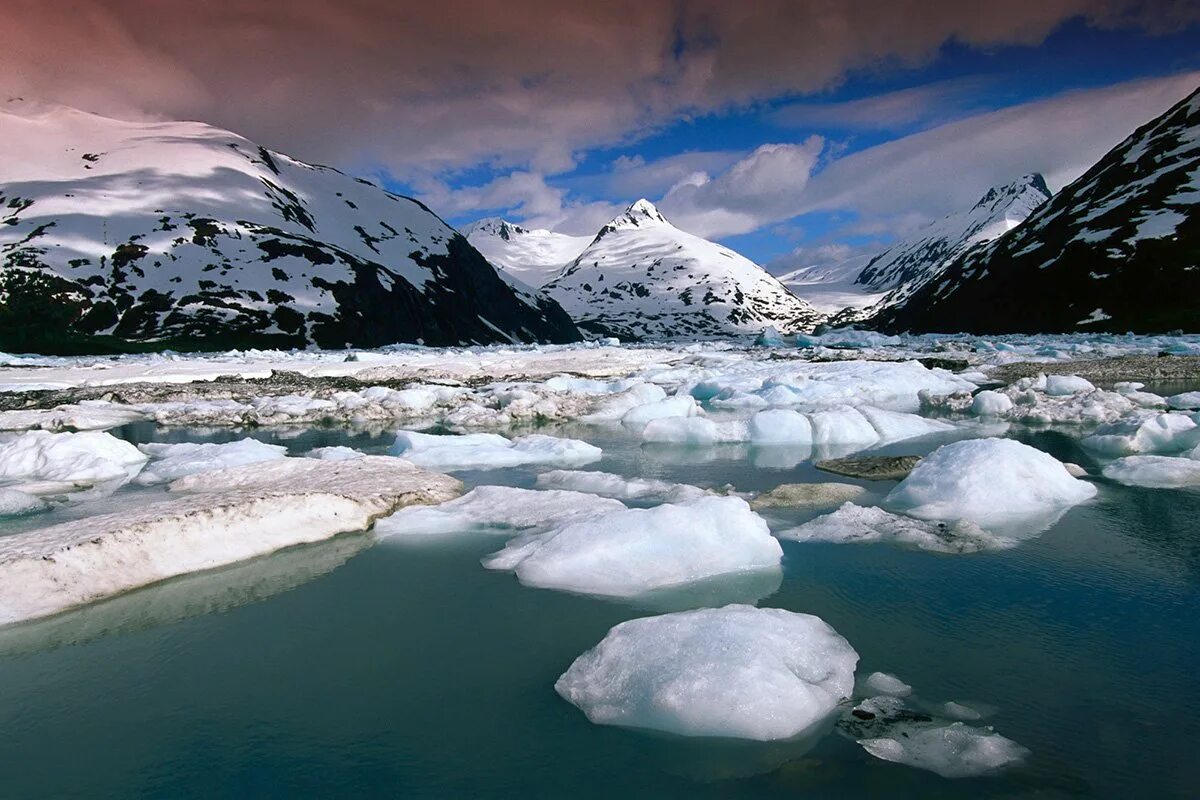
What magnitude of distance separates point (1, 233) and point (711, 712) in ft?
321

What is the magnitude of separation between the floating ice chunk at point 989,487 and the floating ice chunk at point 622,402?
13.4 metres

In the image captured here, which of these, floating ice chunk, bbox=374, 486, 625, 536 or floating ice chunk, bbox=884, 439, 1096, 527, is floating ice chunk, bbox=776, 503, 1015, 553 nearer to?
floating ice chunk, bbox=884, 439, 1096, 527

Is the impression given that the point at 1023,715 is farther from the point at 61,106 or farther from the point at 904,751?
the point at 61,106

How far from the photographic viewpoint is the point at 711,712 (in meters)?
5.43

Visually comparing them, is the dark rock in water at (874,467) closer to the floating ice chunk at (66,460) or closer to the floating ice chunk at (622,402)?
the floating ice chunk at (622,402)

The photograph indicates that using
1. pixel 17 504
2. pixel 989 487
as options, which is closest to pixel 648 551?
pixel 989 487

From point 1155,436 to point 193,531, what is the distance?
18072 millimetres

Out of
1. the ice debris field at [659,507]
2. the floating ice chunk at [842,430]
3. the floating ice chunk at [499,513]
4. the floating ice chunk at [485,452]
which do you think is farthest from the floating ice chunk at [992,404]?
the floating ice chunk at [499,513]

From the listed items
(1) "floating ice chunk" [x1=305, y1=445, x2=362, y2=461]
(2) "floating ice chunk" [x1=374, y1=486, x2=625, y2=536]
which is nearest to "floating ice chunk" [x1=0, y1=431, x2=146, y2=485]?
(1) "floating ice chunk" [x1=305, y1=445, x2=362, y2=461]

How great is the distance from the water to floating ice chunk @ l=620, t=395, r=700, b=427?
1355 cm

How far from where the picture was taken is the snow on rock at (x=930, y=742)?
493cm

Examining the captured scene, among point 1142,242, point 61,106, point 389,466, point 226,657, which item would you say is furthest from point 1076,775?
point 61,106

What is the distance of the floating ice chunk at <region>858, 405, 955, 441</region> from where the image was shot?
18828 mm

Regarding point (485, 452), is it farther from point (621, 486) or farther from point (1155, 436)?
point (1155, 436)
